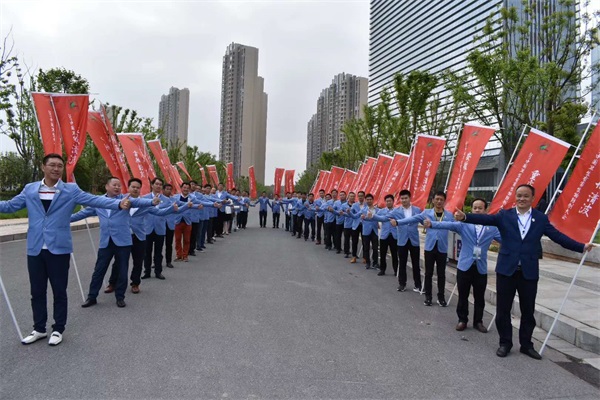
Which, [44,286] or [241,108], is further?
[241,108]

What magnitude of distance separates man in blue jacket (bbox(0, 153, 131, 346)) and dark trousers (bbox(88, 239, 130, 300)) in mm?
1313

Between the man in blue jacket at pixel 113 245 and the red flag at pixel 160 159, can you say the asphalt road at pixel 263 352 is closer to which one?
the man in blue jacket at pixel 113 245

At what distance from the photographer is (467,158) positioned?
638 centimetres

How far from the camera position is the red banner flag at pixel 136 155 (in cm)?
855

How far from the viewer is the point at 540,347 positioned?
4762 mm

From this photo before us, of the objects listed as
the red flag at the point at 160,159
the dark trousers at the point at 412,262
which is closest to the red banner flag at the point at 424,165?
the dark trousers at the point at 412,262

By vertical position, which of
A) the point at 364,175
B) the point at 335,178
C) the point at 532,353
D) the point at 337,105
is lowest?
the point at 532,353

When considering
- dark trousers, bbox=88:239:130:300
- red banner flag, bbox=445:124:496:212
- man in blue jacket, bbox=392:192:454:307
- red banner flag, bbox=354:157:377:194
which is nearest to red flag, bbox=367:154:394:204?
red banner flag, bbox=354:157:377:194

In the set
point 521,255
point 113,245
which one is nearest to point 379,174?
point 521,255

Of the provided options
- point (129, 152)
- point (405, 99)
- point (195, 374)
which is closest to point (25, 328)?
point (195, 374)

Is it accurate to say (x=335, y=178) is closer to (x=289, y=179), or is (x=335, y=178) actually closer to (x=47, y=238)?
(x=289, y=179)

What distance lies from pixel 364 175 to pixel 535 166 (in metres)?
8.33

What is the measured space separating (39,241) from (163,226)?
378 cm

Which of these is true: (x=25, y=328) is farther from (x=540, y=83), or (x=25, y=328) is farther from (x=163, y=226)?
(x=540, y=83)
